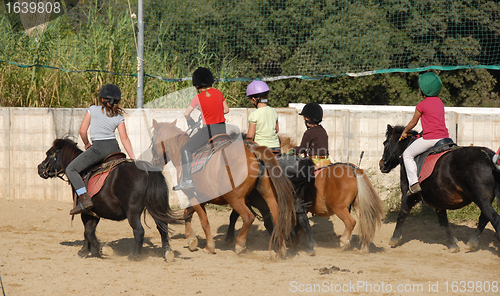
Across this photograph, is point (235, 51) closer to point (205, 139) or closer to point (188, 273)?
point (205, 139)

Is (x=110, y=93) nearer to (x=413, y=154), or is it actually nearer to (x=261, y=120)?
(x=261, y=120)

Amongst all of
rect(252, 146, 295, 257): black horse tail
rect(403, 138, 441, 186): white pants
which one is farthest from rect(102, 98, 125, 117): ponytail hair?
rect(403, 138, 441, 186): white pants

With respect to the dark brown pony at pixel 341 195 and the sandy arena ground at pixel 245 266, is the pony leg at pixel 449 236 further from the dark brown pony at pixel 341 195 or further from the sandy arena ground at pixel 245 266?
the dark brown pony at pixel 341 195

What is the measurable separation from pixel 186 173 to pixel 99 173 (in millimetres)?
1127

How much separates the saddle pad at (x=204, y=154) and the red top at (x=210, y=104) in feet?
1.20

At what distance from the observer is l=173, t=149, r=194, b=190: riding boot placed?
6.18m

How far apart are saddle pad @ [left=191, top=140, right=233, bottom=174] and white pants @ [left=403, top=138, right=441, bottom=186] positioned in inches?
103

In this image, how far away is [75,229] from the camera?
7.70 metres

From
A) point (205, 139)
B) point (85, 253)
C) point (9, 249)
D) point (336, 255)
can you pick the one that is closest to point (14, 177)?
point (9, 249)

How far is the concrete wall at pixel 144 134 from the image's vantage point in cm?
894

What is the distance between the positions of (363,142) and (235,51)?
584 cm

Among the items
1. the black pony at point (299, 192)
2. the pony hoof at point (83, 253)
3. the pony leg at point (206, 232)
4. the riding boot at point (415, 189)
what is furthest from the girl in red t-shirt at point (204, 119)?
the riding boot at point (415, 189)

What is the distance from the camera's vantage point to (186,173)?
621 cm

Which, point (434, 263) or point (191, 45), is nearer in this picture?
point (434, 263)
